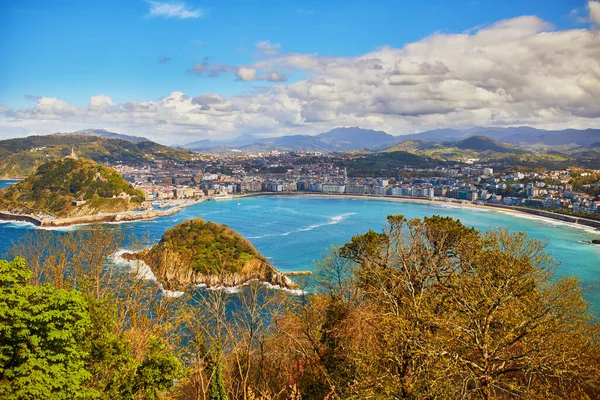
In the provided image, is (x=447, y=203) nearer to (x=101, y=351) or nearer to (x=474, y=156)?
(x=101, y=351)

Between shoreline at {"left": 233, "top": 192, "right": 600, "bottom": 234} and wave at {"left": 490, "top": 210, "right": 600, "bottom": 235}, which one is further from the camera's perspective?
shoreline at {"left": 233, "top": 192, "right": 600, "bottom": 234}

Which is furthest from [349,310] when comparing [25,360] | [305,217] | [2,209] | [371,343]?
[2,209]

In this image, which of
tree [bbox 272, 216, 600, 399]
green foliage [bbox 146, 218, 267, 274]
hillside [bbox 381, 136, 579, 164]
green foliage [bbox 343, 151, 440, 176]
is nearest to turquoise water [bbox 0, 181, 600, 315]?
green foliage [bbox 146, 218, 267, 274]

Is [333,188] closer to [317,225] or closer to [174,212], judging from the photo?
[174,212]

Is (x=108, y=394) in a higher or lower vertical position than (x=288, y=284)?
higher

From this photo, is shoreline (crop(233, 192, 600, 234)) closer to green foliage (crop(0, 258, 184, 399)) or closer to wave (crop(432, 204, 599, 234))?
wave (crop(432, 204, 599, 234))

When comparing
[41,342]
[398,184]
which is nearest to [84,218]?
[41,342]

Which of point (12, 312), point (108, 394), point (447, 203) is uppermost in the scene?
point (12, 312)

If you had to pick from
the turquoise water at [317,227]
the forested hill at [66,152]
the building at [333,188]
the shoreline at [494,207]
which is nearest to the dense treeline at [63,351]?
the turquoise water at [317,227]
